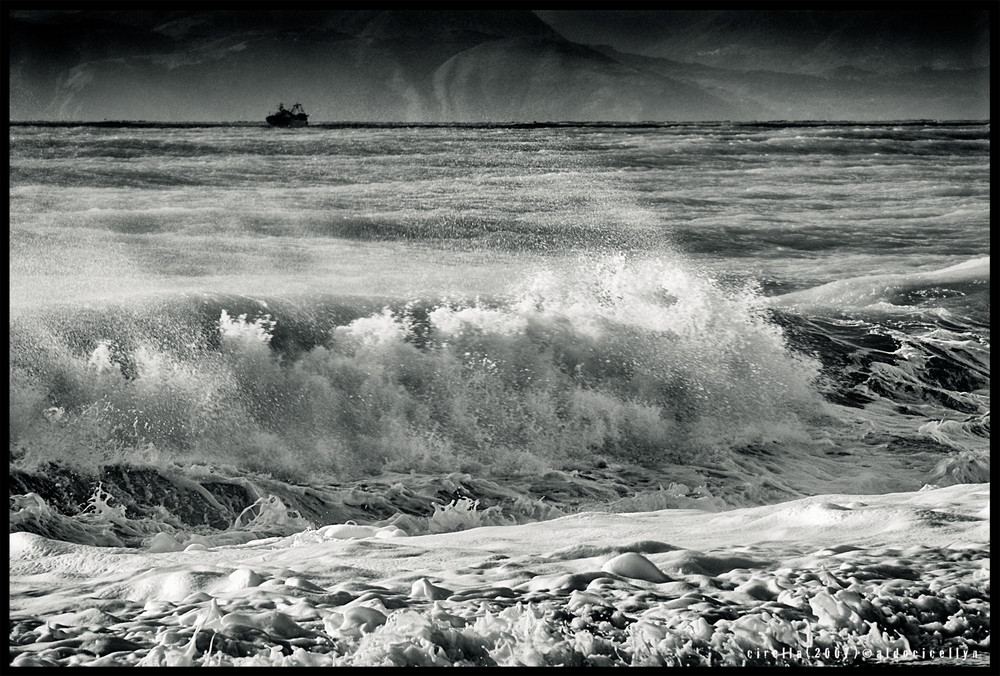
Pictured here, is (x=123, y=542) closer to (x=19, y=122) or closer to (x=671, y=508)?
(x=19, y=122)

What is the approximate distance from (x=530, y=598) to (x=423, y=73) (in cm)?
210

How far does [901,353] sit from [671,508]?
1.18m

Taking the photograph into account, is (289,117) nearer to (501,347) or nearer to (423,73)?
(423,73)

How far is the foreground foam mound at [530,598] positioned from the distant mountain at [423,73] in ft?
5.56

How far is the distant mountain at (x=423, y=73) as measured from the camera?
396 centimetres

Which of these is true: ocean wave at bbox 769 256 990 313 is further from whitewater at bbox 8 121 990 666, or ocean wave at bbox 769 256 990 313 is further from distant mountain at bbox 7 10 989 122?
distant mountain at bbox 7 10 989 122

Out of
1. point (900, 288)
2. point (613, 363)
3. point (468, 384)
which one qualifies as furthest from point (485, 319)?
point (900, 288)

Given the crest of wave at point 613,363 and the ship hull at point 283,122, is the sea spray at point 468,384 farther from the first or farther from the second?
the ship hull at point 283,122

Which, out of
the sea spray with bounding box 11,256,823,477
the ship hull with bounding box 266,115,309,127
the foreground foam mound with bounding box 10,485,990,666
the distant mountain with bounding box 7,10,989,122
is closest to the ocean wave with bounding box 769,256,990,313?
the sea spray with bounding box 11,256,823,477

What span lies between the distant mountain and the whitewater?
97 millimetres

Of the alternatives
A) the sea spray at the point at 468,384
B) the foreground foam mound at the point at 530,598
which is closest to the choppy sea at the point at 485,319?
the sea spray at the point at 468,384

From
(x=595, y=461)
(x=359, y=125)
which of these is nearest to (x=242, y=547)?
(x=595, y=461)

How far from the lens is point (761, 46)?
4176mm

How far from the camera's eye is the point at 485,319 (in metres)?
4.06
